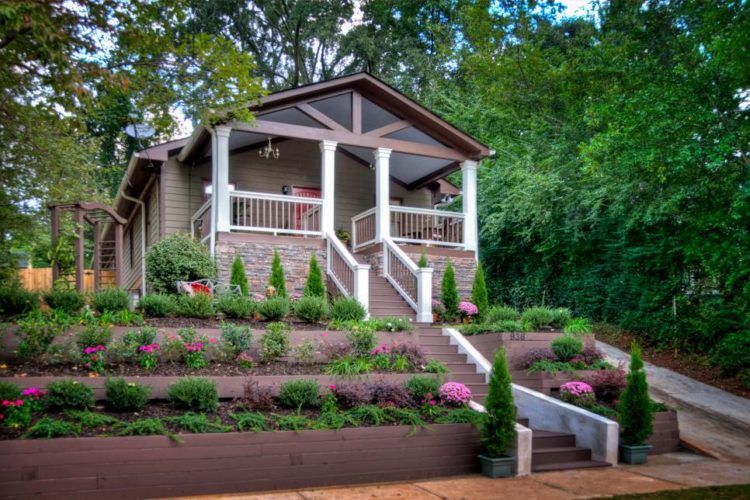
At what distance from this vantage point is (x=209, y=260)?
12734 millimetres

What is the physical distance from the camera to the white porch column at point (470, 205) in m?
15.7

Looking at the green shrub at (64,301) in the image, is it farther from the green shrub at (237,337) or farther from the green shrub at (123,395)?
the green shrub at (123,395)

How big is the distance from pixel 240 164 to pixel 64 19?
788 centimetres

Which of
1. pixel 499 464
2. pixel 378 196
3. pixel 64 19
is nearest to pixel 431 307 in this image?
pixel 378 196

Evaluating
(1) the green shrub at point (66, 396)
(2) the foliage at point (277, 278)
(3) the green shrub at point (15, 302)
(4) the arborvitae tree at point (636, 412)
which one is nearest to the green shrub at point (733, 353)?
(4) the arborvitae tree at point (636, 412)

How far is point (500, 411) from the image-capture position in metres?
7.55

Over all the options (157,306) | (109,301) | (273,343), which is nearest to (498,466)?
(273,343)

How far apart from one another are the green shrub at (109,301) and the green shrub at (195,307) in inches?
31.7

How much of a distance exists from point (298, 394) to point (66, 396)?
249cm

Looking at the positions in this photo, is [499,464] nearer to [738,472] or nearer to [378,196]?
[738,472]

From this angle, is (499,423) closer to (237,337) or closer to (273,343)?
(273,343)

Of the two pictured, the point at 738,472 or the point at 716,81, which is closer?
the point at 738,472

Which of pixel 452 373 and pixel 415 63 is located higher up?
pixel 415 63

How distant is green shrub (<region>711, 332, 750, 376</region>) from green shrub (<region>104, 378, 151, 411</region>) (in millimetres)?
10573
